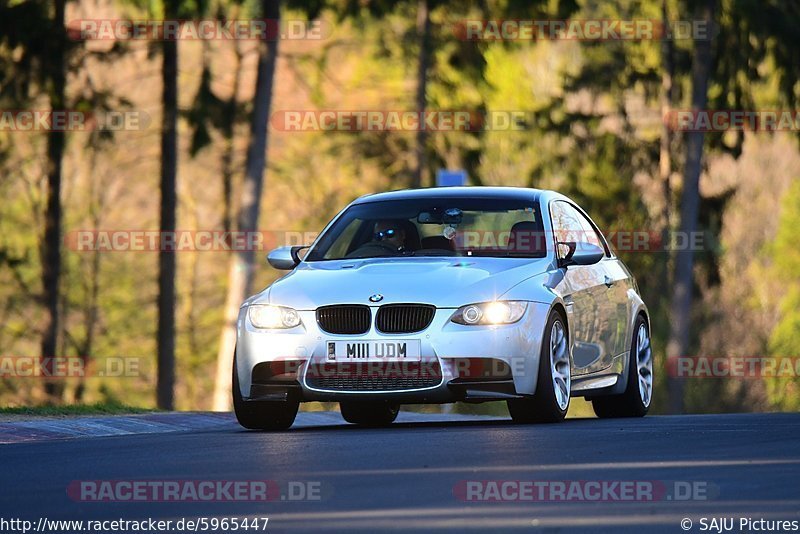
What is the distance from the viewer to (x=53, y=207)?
36.2m

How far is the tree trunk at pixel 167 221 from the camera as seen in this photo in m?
32.3

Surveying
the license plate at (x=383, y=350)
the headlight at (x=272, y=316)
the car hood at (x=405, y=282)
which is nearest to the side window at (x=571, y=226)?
the car hood at (x=405, y=282)

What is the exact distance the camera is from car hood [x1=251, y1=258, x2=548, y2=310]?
41.8ft

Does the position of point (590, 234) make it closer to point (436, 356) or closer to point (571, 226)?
point (571, 226)

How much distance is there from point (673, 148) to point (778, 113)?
534 cm

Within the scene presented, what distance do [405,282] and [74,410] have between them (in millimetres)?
4400

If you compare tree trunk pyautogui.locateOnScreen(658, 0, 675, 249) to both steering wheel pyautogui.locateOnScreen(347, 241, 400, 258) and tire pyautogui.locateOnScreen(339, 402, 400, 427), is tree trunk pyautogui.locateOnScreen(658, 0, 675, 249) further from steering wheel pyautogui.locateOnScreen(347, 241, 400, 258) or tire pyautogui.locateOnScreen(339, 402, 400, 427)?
steering wheel pyautogui.locateOnScreen(347, 241, 400, 258)

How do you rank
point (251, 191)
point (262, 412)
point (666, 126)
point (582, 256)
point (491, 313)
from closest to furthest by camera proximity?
1. point (491, 313)
2. point (262, 412)
3. point (582, 256)
4. point (251, 191)
5. point (666, 126)

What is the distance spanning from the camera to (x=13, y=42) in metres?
33.9

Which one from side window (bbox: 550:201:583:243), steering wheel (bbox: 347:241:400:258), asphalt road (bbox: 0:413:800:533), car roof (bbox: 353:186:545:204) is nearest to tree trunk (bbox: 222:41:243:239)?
side window (bbox: 550:201:583:243)

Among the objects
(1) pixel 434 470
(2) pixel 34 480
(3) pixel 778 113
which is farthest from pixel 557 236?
(3) pixel 778 113

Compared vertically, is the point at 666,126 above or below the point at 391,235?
below

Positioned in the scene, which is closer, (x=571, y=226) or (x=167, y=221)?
(x=571, y=226)

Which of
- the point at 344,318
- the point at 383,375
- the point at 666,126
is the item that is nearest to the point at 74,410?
the point at 344,318
